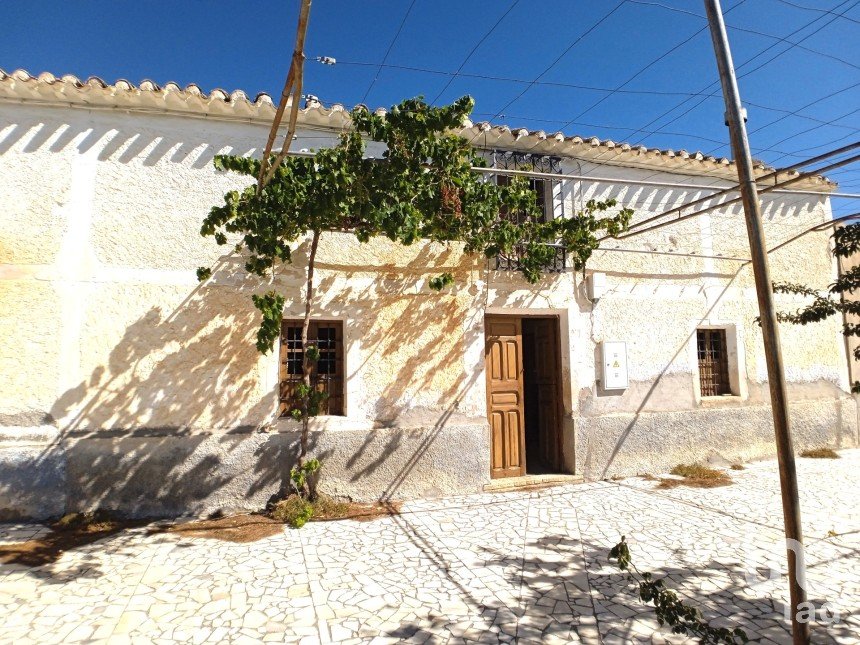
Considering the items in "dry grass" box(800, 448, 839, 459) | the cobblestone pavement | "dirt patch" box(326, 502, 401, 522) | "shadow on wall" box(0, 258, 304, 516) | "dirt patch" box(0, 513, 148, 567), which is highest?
"shadow on wall" box(0, 258, 304, 516)

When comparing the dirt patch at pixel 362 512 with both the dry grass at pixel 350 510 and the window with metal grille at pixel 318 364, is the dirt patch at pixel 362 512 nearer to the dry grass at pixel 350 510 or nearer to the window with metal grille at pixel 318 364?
the dry grass at pixel 350 510

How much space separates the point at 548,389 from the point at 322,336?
3433 millimetres

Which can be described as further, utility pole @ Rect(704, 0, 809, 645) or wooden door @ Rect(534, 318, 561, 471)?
wooden door @ Rect(534, 318, 561, 471)

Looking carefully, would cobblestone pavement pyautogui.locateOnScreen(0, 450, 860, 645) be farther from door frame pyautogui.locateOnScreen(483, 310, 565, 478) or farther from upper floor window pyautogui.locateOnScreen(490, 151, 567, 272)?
upper floor window pyautogui.locateOnScreen(490, 151, 567, 272)

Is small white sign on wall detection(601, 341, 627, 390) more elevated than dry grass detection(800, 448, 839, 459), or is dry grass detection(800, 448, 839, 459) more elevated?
small white sign on wall detection(601, 341, 627, 390)

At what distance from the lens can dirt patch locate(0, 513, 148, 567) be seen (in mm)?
4004

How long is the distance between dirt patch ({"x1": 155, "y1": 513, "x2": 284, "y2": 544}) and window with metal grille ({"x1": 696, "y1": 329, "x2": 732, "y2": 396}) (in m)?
6.74

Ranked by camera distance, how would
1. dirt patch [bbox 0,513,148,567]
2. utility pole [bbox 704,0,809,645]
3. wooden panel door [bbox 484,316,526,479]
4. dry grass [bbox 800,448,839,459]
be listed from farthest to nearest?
dry grass [bbox 800,448,839,459], wooden panel door [bbox 484,316,526,479], dirt patch [bbox 0,513,148,567], utility pole [bbox 704,0,809,645]

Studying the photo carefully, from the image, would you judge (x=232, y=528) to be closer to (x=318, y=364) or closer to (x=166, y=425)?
(x=166, y=425)

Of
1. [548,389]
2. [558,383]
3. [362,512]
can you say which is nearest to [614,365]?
[558,383]

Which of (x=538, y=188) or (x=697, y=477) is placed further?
(x=538, y=188)

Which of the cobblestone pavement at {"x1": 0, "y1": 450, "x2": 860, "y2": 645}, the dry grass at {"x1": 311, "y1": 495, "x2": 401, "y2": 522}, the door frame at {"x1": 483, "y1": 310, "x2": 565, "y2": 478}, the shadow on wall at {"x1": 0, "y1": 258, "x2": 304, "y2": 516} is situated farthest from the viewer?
the door frame at {"x1": 483, "y1": 310, "x2": 565, "y2": 478}

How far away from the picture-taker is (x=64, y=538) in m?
4.43

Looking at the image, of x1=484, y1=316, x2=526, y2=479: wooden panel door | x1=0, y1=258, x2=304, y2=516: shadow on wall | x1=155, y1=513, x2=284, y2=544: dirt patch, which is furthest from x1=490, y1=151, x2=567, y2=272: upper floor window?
x1=155, y1=513, x2=284, y2=544: dirt patch
